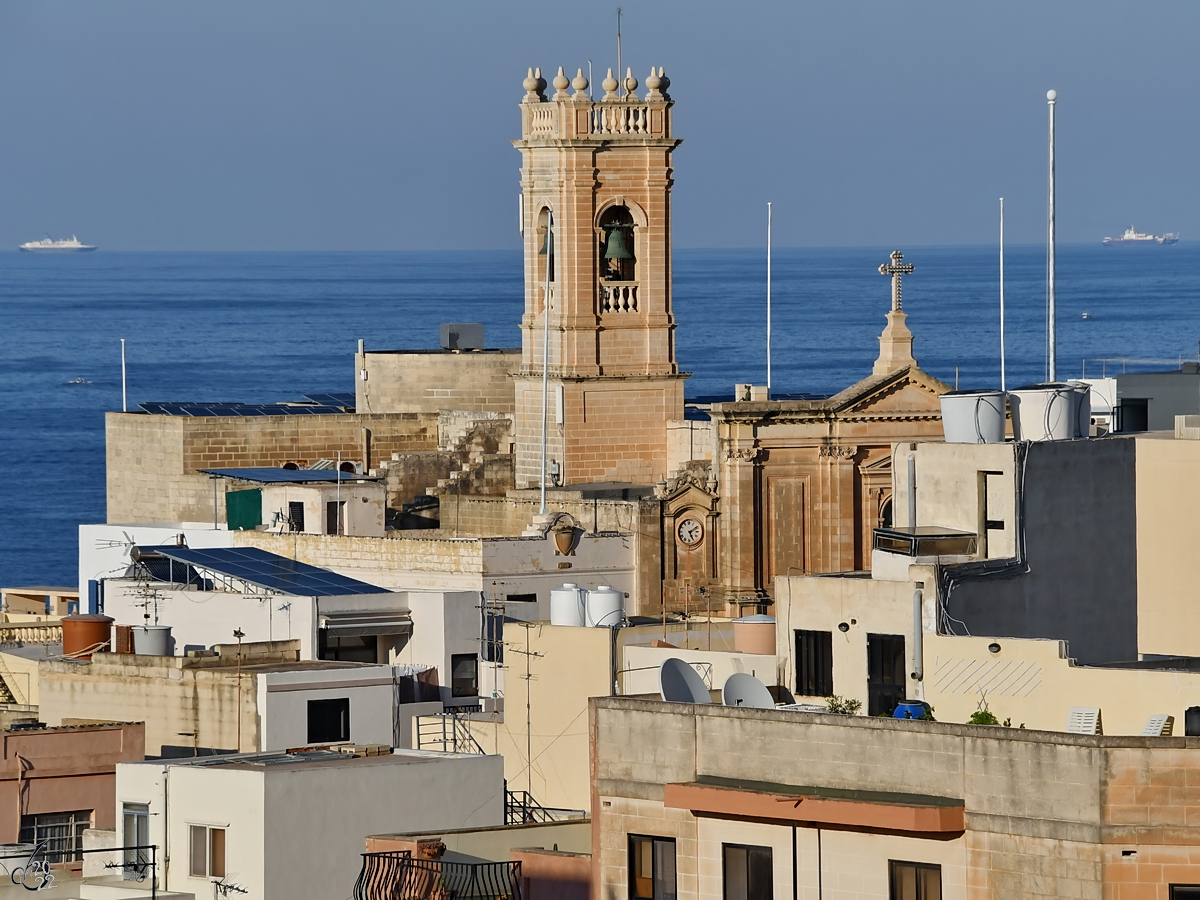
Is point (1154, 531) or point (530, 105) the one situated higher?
point (530, 105)

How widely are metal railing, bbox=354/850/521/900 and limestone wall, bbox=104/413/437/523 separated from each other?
34062 mm

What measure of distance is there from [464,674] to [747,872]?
19716mm

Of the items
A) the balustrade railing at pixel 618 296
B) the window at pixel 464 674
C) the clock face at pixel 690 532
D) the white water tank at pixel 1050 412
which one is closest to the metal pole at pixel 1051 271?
the white water tank at pixel 1050 412

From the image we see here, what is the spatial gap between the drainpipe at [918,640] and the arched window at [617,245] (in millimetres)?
28703

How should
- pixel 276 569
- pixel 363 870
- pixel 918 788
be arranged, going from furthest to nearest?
pixel 276 569 < pixel 363 870 < pixel 918 788

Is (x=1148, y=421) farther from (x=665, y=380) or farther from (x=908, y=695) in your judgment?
(x=665, y=380)

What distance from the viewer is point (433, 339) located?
175500 millimetres

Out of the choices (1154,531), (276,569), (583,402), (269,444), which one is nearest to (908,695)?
(1154,531)

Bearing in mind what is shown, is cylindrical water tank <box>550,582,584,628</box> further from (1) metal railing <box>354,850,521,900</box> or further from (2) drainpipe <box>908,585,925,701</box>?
(1) metal railing <box>354,850,521,900</box>

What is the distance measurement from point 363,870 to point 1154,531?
628 cm

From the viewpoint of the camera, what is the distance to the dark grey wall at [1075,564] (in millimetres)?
23031

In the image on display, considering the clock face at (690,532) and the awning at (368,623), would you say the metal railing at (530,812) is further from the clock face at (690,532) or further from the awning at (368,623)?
the clock face at (690,532)

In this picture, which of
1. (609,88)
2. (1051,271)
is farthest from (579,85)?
(1051,271)

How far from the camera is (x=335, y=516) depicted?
47.9 m
